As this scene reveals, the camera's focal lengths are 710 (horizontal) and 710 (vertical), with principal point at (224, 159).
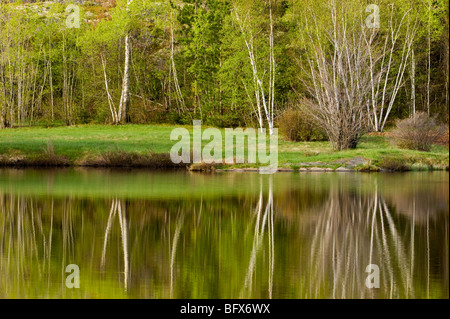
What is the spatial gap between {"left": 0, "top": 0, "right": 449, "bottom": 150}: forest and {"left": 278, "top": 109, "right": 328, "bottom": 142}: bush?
0.19 m

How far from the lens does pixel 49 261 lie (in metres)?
11.6

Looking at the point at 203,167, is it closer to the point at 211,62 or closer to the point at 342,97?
the point at 342,97

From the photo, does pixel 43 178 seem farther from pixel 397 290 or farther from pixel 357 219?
pixel 397 290

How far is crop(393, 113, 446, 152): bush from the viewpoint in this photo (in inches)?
1315

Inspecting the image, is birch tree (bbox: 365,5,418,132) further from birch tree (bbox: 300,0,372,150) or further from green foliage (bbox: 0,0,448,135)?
birch tree (bbox: 300,0,372,150)

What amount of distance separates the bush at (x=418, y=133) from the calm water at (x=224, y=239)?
9.78 meters

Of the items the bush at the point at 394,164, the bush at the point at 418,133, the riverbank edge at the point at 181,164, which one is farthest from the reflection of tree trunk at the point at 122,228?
the bush at the point at 418,133

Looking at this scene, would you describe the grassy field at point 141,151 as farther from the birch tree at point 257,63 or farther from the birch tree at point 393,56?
the birch tree at point 257,63

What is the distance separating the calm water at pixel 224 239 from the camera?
9984mm

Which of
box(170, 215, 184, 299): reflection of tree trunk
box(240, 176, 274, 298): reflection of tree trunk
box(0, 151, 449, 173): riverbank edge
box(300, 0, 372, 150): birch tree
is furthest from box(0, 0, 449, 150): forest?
box(170, 215, 184, 299): reflection of tree trunk

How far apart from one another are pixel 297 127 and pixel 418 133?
6883 mm

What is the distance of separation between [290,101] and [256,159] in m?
13.1

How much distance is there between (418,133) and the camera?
110 ft
